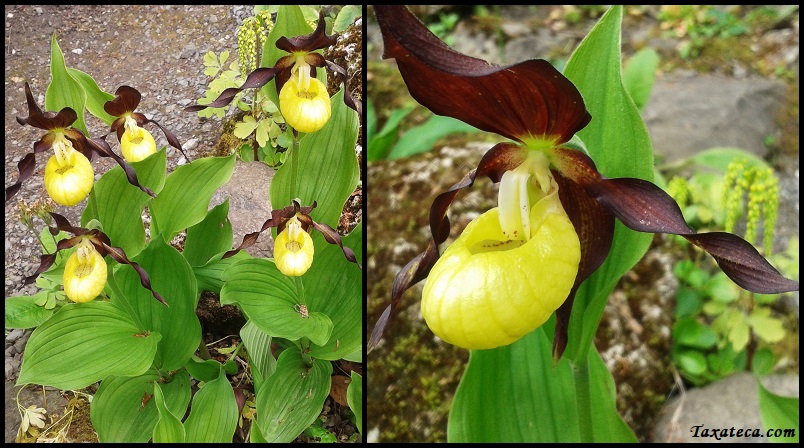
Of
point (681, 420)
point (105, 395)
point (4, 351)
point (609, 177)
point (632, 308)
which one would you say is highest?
point (609, 177)

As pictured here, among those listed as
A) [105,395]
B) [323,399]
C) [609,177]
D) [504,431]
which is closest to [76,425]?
[105,395]

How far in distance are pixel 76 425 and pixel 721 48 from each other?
3006 mm

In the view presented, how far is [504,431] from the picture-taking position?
1278 mm

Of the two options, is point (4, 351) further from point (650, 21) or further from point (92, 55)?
point (650, 21)

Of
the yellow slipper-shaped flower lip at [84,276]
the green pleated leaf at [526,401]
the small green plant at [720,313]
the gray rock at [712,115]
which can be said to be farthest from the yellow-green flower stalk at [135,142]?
the gray rock at [712,115]

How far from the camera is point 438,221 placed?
1015 millimetres

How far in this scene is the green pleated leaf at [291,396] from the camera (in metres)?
1.31

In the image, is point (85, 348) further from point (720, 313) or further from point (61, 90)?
point (720, 313)

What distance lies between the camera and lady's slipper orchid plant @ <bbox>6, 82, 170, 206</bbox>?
115 centimetres

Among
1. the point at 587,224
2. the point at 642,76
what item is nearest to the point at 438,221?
the point at 587,224

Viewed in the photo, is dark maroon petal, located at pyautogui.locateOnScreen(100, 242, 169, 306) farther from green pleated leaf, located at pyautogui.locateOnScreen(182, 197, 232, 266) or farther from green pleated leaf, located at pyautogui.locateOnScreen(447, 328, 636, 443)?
green pleated leaf, located at pyautogui.locateOnScreen(447, 328, 636, 443)

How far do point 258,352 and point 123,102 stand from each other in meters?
0.65

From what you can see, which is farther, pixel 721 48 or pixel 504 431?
pixel 721 48

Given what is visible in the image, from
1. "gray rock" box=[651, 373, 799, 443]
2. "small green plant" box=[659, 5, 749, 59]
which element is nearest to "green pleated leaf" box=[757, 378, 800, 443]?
"gray rock" box=[651, 373, 799, 443]
